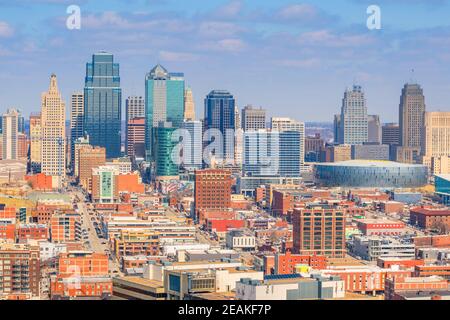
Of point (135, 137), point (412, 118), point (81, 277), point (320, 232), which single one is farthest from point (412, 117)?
point (81, 277)

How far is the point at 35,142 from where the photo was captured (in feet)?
81.4

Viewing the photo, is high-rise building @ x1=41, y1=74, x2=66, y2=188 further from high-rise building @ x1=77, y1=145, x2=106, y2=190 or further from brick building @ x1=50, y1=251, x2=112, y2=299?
brick building @ x1=50, y1=251, x2=112, y2=299

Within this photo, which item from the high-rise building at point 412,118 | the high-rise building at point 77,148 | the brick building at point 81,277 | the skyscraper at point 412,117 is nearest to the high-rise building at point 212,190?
the high-rise building at point 77,148

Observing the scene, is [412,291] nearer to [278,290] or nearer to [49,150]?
[278,290]

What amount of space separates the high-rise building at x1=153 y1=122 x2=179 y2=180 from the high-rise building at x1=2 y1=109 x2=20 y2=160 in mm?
3248

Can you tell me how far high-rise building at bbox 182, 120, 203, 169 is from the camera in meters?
24.1

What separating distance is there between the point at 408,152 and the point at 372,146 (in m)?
1.00

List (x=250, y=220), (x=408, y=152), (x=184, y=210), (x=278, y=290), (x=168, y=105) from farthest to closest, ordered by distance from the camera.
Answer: (x=168, y=105) < (x=408, y=152) < (x=184, y=210) < (x=250, y=220) < (x=278, y=290)

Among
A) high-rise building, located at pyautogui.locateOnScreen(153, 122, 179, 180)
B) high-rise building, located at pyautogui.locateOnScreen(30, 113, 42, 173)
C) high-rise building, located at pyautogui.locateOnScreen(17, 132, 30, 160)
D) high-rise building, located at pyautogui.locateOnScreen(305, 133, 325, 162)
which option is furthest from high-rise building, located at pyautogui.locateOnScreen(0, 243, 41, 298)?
high-rise building, located at pyautogui.locateOnScreen(305, 133, 325, 162)

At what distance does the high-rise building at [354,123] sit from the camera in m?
27.9

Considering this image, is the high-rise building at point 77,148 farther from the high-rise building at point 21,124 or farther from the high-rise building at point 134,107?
the high-rise building at point 134,107

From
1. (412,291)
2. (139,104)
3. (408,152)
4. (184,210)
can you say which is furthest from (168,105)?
(412,291)

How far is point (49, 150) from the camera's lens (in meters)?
→ 24.1

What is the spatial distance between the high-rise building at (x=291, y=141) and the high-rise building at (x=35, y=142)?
511cm
